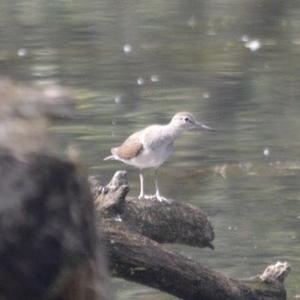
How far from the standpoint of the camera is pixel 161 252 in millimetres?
4664

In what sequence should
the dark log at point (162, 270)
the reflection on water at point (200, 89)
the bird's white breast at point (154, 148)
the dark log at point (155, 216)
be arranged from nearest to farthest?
the dark log at point (162, 270), the dark log at point (155, 216), the bird's white breast at point (154, 148), the reflection on water at point (200, 89)

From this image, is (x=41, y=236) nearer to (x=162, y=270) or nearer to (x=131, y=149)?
(x=162, y=270)

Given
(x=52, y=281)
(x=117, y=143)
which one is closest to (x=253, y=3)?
(x=117, y=143)

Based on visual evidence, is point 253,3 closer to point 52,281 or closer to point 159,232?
point 159,232

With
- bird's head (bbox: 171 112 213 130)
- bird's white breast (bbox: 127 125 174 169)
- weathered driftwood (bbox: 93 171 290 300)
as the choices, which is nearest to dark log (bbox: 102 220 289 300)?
weathered driftwood (bbox: 93 171 290 300)

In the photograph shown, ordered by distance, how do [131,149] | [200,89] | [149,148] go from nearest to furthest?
[149,148]
[131,149]
[200,89]

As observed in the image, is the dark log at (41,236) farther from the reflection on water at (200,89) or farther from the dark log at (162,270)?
the reflection on water at (200,89)

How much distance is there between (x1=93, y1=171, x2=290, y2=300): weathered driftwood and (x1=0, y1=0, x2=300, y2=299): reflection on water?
69cm

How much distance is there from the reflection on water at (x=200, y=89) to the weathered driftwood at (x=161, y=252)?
69cm

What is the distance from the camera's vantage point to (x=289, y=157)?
9.48 metres

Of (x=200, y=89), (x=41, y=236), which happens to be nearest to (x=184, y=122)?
(x=200, y=89)

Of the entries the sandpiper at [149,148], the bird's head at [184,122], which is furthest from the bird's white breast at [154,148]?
the bird's head at [184,122]

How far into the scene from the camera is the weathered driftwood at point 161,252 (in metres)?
4.57

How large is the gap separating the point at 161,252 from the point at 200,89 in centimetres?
724
